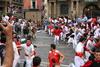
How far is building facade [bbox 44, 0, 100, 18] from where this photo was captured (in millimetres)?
65250

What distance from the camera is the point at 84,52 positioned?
629 inches

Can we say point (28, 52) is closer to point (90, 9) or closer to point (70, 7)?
point (90, 9)

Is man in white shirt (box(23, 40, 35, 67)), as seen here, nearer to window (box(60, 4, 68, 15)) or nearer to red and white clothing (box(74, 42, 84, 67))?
red and white clothing (box(74, 42, 84, 67))

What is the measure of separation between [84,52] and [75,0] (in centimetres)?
4957

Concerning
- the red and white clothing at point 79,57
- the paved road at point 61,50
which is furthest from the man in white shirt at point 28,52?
the paved road at point 61,50

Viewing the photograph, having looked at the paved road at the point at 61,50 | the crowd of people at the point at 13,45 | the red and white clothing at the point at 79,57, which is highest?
the crowd of people at the point at 13,45

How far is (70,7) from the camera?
66.6 m

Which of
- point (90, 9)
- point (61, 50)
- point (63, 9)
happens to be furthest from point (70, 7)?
point (61, 50)

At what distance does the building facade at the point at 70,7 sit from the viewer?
65250 mm

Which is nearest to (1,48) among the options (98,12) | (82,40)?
(82,40)

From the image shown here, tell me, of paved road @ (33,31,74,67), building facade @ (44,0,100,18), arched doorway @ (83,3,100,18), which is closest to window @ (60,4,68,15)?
building facade @ (44,0,100,18)

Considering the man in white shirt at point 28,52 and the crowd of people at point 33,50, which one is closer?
the crowd of people at point 33,50

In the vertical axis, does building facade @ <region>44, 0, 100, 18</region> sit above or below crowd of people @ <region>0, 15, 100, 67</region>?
below

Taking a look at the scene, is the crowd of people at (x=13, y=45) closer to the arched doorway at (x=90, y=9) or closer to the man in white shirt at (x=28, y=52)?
the man in white shirt at (x=28, y=52)
